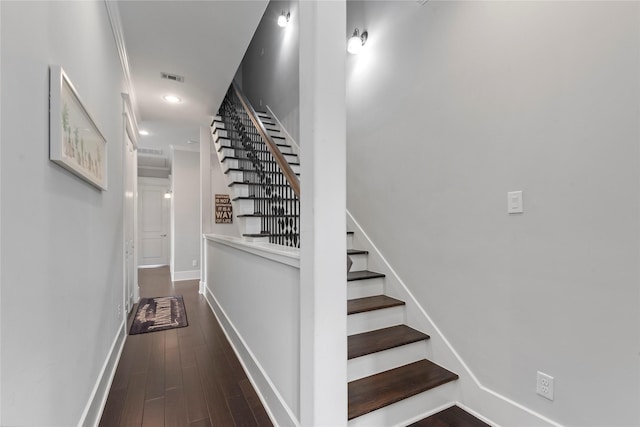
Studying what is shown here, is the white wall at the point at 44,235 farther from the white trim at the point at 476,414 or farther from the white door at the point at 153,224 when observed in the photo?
the white door at the point at 153,224

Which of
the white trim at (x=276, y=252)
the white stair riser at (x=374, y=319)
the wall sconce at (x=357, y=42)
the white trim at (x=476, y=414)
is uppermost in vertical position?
the wall sconce at (x=357, y=42)

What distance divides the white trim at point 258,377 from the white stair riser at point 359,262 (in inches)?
43.7

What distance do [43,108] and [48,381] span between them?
0.95 m

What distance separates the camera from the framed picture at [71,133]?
1076 mm

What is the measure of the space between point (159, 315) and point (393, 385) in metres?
3.07

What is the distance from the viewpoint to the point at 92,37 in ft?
5.60

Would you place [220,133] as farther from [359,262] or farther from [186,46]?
[359,262]

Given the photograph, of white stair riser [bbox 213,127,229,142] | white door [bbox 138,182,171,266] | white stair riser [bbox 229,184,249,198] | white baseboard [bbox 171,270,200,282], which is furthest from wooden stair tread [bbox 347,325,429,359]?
white door [bbox 138,182,171,266]

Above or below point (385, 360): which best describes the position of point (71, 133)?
above

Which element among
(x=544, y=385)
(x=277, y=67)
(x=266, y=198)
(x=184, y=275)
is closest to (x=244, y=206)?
(x=266, y=198)

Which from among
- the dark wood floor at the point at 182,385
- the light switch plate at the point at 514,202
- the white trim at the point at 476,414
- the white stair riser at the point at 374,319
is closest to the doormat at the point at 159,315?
the dark wood floor at the point at 182,385

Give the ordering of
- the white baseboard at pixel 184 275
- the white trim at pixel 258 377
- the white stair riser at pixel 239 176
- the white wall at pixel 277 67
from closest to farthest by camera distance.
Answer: the white trim at pixel 258 377 → the white stair riser at pixel 239 176 → the white wall at pixel 277 67 → the white baseboard at pixel 184 275

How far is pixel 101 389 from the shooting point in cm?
184

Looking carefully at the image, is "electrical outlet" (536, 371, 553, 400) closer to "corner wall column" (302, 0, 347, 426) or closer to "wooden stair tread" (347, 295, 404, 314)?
"wooden stair tread" (347, 295, 404, 314)
